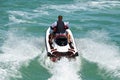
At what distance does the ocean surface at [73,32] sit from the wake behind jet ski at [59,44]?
0.40 m

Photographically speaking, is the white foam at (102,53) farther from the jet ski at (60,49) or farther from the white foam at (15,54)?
the white foam at (15,54)

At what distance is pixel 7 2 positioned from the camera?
34.2 meters

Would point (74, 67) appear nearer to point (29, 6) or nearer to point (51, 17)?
point (51, 17)

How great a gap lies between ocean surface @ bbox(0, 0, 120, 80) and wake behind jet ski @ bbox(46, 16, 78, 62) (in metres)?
0.40

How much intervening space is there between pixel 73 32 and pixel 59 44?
593 centimetres

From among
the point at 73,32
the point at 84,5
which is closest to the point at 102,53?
the point at 73,32

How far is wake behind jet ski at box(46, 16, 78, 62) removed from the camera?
21.5 meters

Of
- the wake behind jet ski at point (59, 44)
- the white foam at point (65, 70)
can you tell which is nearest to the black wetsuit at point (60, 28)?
the wake behind jet ski at point (59, 44)

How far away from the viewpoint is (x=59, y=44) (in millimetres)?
21953

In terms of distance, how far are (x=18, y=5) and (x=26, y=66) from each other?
12.9 metres

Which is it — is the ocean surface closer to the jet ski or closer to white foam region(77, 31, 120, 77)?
white foam region(77, 31, 120, 77)

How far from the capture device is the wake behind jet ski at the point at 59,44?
21469mm

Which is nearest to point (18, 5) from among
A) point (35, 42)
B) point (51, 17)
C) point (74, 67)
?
point (51, 17)

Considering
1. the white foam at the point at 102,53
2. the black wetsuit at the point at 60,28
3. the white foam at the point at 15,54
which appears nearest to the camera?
the white foam at the point at 15,54
